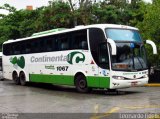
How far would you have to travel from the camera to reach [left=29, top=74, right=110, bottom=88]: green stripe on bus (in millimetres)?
19344

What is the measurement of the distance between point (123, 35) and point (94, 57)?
65.2 inches

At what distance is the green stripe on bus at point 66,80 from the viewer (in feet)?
63.5

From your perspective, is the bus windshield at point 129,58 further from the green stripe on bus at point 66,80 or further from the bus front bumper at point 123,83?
the green stripe on bus at point 66,80

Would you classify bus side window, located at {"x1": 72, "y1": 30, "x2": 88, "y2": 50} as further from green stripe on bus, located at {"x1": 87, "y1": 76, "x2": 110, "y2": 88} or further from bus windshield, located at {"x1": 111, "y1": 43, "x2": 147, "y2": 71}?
bus windshield, located at {"x1": 111, "y1": 43, "x2": 147, "y2": 71}

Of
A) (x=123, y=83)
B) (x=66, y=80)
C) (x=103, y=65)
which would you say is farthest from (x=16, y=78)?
(x=123, y=83)

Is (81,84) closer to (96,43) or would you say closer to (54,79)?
(96,43)

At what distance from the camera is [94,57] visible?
64.8 ft

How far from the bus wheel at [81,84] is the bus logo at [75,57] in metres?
0.77

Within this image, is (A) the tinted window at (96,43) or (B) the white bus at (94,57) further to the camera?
(A) the tinted window at (96,43)

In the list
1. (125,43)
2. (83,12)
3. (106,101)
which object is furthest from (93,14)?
(106,101)

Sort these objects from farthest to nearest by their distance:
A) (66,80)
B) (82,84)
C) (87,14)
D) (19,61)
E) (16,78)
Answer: (87,14), (16,78), (19,61), (66,80), (82,84)

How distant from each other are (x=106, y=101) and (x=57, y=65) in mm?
6967

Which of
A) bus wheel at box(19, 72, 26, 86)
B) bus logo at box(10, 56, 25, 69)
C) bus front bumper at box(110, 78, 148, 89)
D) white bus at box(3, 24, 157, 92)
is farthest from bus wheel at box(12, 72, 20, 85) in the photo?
bus front bumper at box(110, 78, 148, 89)

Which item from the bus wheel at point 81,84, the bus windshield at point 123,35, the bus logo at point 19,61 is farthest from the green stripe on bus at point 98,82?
the bus logo at point 19,61
